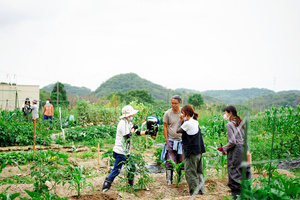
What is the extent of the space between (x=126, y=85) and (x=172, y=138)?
45.5 meters

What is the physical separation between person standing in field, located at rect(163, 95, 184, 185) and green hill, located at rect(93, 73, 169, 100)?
3895 cm

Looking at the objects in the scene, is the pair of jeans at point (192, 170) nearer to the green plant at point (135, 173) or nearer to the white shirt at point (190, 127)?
the white shirt at point (190, 127)

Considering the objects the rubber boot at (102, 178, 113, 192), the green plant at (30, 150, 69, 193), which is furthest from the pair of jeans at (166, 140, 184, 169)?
the green plant at (30, 150, 69, 193)

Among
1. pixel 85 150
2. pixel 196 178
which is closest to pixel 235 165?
pixel 196 178

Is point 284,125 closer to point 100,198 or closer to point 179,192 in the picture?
point 179,192

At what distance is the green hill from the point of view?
151 feet

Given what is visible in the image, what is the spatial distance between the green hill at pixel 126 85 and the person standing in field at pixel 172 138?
38950mm

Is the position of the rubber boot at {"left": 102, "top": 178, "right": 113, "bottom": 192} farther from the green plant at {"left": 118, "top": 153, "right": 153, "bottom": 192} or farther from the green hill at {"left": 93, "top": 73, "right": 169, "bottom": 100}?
the green hill at {"left": 93, "top": 73, "right": 169, "bottom": 100}

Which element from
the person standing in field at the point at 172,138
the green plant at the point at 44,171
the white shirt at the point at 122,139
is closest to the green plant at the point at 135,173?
the white shirt at the point at 122,139

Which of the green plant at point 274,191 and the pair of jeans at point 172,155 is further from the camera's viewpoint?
the pair of jeans at point 172,155

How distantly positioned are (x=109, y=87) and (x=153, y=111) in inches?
1485

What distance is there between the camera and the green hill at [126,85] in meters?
46.1

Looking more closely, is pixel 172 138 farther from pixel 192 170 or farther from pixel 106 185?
pixel 106 185

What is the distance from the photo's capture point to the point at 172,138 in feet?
15.6
